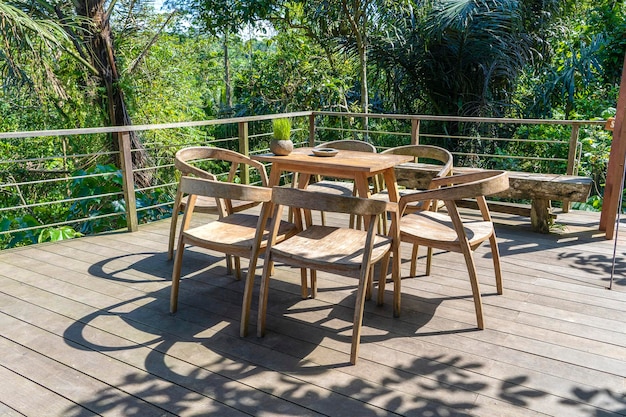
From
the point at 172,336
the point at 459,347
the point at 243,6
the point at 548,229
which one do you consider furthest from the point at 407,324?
the point at 243,6

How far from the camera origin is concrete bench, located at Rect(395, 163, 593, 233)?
422 centimetres

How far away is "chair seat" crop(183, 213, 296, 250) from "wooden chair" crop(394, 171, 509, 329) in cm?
68

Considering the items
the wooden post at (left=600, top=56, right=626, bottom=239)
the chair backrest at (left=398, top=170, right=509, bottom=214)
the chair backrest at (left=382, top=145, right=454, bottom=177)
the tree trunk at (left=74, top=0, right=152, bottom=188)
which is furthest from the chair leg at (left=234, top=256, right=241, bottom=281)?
the tree trunk at (left=74, top=0, right=152, bottom=188)

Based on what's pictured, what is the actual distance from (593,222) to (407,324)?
2.90 meters

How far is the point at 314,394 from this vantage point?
214cm

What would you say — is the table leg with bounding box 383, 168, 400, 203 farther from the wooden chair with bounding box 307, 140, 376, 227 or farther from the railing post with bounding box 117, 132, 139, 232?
the railing post with bounding box 117, 132, 139, 232

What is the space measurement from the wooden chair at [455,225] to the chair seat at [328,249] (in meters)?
0.24

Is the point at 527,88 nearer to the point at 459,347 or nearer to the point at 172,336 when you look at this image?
the point at 459,347

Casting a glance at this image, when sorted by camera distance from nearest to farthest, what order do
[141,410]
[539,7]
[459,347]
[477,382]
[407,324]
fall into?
[141,410]
[477,382]
[459,347]
[407,324]
[539,7]

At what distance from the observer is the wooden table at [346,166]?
10.6 feet

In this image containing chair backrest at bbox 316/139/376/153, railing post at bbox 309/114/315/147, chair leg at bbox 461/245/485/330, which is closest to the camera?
chair leg at bbox 461/245/485/330

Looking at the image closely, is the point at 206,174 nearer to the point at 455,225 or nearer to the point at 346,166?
the point at 346,166

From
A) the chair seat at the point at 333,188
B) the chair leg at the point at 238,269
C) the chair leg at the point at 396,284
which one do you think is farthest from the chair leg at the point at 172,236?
the chair leg at the point at 396,284

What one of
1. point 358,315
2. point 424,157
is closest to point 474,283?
point 358,315
